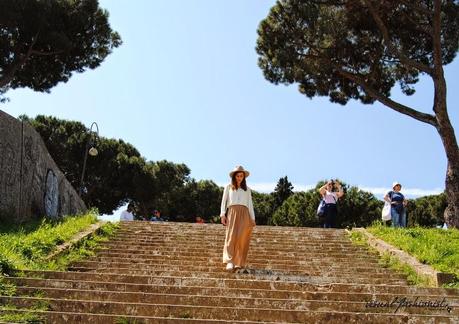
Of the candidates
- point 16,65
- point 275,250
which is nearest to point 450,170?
point 275,250

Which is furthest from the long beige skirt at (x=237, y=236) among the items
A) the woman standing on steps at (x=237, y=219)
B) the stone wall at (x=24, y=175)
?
the stone wall at (x=24, y=175)

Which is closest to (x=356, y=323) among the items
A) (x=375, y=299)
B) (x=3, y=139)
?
(x=375, y=299)

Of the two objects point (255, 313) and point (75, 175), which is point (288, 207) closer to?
point (75, 175)

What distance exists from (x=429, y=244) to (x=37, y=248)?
6.54 metres

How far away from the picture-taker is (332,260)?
9734 mm

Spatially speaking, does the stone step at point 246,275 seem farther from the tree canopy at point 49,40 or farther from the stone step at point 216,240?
the tree canopy at point 49,40

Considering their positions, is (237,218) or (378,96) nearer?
(237,218)

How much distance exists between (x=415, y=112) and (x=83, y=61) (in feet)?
36.7

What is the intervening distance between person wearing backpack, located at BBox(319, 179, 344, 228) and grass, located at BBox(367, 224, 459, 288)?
1466mm

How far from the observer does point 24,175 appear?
12.9 metres

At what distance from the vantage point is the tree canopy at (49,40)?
1873cm

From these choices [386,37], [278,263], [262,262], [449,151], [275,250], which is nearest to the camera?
[278,263]

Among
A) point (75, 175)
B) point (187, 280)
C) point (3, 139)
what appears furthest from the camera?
point (75, 175)

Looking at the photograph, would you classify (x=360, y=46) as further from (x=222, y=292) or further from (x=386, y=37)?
(x=222, y=292)
